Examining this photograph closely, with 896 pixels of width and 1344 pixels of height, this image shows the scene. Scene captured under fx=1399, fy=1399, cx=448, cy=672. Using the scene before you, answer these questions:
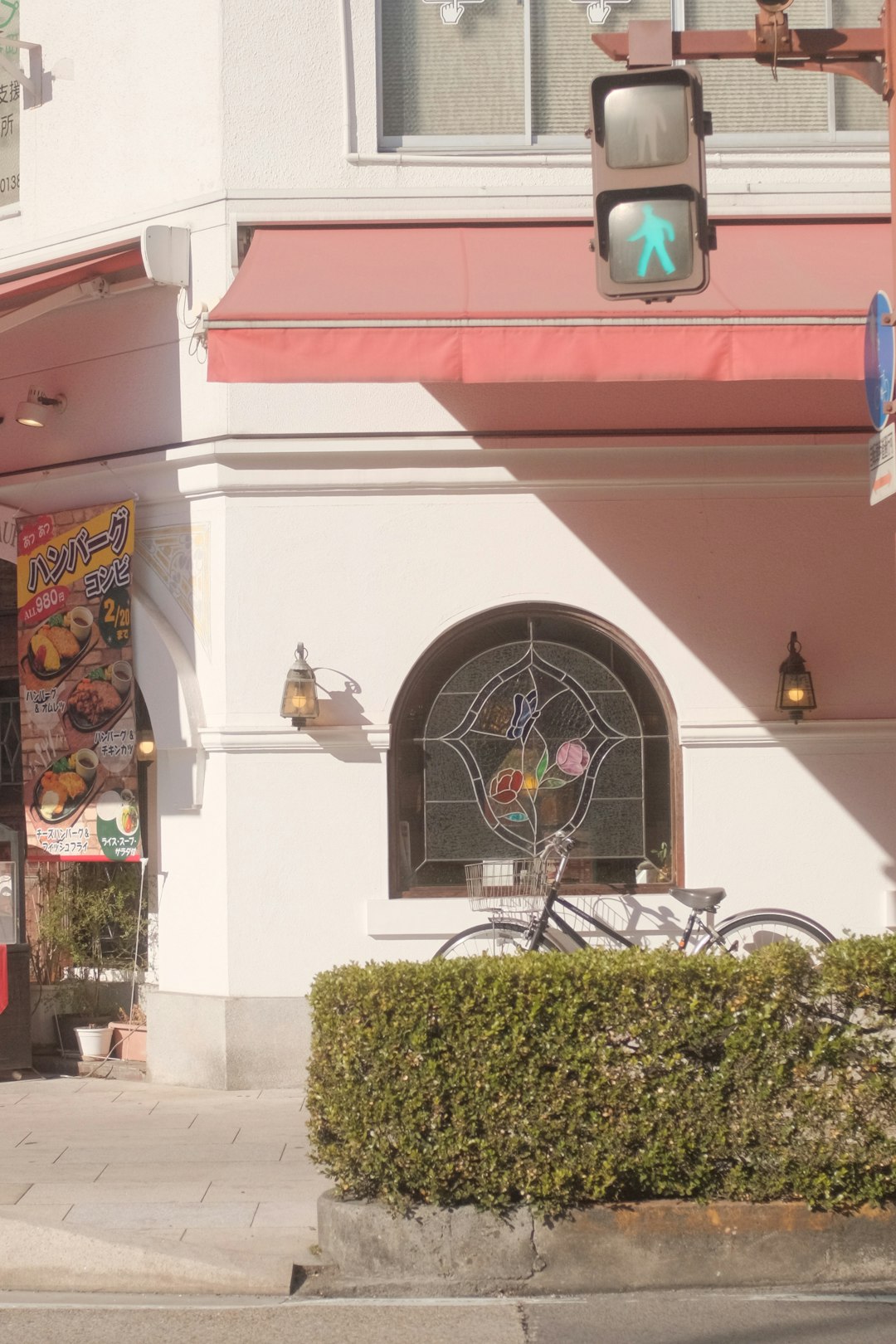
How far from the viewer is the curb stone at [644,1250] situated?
198 inches

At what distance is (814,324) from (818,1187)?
3.94 meters

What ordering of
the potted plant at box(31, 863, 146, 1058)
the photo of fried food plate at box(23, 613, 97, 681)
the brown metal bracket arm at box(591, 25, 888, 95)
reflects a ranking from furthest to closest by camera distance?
1. the potted plant at box(31, 863, 146, 1058)
2. the photo of fried food plate at box(23, 613, 97, 681)
3. the brown metal bracket arm at box(591, 25, 888, 95)

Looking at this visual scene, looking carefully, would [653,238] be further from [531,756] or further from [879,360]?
[531,756]

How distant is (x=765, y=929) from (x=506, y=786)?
5.68 ft

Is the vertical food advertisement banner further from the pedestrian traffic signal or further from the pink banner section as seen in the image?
the pedestrian traffic signal

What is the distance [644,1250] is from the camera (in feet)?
16.5

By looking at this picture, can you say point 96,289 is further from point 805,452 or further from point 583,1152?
point 583,1152

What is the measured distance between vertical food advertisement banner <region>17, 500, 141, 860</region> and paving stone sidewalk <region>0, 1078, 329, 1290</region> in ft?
5.14

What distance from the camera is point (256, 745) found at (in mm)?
8367

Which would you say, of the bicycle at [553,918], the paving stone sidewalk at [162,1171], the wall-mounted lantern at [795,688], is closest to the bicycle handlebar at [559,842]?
the bicycle at [553,918]

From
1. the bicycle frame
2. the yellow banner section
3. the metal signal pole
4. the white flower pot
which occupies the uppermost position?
the metal signal pole

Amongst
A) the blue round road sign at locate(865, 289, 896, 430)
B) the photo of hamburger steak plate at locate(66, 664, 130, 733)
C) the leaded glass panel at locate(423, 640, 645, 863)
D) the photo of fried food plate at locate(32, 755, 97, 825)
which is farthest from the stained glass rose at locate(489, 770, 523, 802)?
the blue round road sign at locate(865, 289, 896, 430)

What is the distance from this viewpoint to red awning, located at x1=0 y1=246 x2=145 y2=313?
27.1ft

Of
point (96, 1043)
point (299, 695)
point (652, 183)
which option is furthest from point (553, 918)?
point (652, 183)
